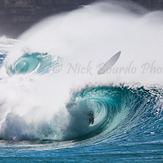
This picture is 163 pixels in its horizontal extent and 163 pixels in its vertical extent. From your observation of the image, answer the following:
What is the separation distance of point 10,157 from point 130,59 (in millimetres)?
7444

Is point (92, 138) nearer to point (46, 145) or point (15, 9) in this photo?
point (46, 145)

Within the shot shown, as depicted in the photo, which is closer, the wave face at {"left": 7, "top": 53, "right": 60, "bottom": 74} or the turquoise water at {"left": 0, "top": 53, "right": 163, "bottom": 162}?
the turquoise water at {"left": 0, "top": 53, "right": 163, "bottom": 162}

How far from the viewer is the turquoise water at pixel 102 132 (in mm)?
4676

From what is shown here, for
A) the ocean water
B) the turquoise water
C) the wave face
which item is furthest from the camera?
the wave face

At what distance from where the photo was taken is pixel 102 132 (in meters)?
5.97

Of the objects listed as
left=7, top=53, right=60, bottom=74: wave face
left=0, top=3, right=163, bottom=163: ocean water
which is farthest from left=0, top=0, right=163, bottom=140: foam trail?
left=7, top=53, right=60, bottom=74: wave face

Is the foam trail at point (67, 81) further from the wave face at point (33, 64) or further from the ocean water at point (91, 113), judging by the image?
the wave face at point (33, 64)

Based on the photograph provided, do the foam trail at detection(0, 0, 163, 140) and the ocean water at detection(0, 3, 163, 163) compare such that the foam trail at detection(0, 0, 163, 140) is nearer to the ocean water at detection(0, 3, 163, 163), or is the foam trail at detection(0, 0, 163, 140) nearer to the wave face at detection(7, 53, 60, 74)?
the ocean water at detection(0, 3, 163, 163)

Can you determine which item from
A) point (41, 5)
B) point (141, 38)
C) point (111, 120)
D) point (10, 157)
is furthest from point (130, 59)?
point (41, 5)

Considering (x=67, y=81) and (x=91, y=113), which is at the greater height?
(x=67, y=81)

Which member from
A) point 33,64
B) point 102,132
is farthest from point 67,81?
point 33,64

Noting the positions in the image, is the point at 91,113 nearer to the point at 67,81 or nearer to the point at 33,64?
the point at 67,81

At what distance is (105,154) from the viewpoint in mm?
4641

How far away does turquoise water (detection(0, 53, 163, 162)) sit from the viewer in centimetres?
468
